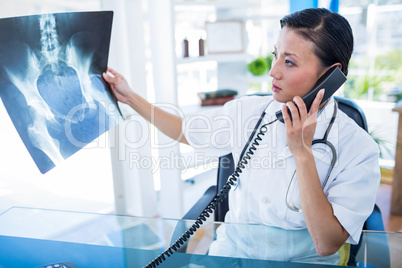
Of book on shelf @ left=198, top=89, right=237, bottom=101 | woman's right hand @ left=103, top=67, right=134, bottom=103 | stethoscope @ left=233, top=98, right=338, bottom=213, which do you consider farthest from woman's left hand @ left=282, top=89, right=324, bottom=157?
book on shelf @ left=198, top=89, right=237, bottom=101

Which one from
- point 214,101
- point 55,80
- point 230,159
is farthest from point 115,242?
point 214,101

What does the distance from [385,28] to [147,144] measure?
2.92m

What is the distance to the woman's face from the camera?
3.60ft

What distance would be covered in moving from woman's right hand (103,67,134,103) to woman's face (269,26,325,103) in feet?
1.88

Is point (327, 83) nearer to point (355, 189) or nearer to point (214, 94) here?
point (355, 189)

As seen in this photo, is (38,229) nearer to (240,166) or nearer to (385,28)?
(240,166)

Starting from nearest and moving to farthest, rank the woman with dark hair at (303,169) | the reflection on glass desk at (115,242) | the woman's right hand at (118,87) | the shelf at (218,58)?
the reflection on glass desk at (115,242)
the woman with dark hair at (303,169)
the woman's right hand at (118,87)
the shelf at (218,58)

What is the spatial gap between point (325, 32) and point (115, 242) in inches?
35.3

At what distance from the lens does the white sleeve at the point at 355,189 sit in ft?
3.28

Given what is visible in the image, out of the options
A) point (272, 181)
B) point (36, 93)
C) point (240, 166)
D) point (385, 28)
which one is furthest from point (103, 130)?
point (385, 28)

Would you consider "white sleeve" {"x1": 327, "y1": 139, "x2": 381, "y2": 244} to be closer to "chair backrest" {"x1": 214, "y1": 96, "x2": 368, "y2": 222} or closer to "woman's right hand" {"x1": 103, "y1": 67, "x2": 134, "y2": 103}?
"chair backrest" {"x1": 214, "y1": 96, "x2": 368, "y2": 222}

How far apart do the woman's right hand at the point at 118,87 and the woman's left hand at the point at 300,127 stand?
628 millimetres

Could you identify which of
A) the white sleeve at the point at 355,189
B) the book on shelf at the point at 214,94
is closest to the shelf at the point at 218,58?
the book on shelf at the point at 214,94

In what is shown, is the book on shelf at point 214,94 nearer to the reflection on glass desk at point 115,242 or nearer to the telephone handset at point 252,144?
the telephone handset at point 252,144
